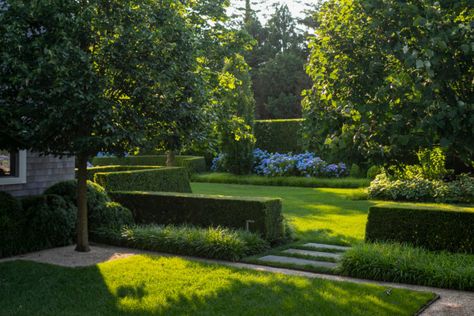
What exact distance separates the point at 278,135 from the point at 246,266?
15320mm

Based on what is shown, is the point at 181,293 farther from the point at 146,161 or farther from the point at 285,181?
the point at 146,161

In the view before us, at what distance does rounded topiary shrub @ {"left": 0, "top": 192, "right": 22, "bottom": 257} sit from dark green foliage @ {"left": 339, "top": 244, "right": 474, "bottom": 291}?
16.8 feet

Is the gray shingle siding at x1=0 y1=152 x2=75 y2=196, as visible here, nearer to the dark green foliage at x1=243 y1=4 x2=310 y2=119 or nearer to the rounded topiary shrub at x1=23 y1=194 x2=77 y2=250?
the rounded topiary shrub at x1=23 y1=194 x2=77 y2=250

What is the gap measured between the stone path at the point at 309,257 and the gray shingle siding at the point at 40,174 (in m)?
4.66

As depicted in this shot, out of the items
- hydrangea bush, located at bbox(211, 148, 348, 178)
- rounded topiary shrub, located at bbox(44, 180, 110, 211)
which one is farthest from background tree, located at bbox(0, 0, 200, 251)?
hydrangea bush, located at bbox(211, 148, 348, 178)

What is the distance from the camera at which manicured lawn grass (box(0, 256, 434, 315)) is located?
5438mm

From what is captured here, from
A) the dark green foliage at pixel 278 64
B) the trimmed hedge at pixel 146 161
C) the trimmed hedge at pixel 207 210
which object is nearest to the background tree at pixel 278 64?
the dark green foliage at pixel 278 64

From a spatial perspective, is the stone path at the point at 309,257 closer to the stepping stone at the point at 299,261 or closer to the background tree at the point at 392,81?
the stepping stone at the point at 299,261

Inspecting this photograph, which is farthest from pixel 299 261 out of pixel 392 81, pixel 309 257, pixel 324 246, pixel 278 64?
pixel 278 64

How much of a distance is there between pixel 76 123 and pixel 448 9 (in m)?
4.83

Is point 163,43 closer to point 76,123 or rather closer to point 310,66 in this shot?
point 76,123

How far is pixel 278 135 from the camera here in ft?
73.8

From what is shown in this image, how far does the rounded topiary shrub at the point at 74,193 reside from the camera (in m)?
9.45

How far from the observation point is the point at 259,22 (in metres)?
39.4
